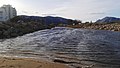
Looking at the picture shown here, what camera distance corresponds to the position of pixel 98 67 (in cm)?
1133

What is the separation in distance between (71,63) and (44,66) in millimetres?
1734

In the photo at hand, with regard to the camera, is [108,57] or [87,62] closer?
[87,62]

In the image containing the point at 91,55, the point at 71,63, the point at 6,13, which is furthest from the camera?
the point at 6,13

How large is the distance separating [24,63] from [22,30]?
34442mm

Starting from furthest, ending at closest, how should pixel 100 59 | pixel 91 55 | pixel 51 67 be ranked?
1. pixel 91 55
2. pixel 100 59
3. pixel 51 67

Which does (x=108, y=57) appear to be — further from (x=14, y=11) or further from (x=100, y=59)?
Result: (x=14, y=11)

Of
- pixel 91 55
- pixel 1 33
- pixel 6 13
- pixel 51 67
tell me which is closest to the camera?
pixel 51 67

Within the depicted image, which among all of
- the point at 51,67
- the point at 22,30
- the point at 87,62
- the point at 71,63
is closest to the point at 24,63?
the point at 51,67

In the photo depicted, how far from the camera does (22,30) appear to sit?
1794 inches

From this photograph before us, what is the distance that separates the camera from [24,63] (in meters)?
11.6

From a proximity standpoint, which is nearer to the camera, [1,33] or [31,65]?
[31,65]

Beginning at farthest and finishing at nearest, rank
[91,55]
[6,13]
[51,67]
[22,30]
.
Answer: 1. [6,13]
2. [22,30]
3. [91,55]
4. [51,67]

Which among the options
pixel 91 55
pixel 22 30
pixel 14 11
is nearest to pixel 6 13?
pixel 14 11

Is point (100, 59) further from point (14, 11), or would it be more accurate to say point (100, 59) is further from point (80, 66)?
point (14, 11)
